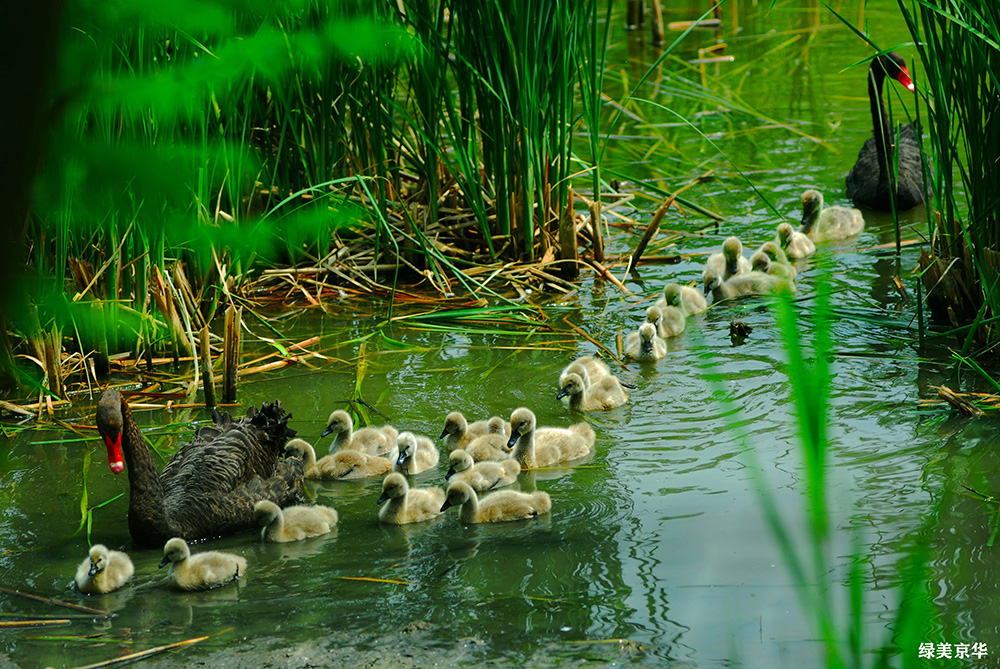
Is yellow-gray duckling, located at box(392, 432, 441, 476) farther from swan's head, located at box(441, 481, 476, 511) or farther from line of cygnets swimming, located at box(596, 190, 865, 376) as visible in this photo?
line of cygnets swimming, located at box(596, 190, 865, 376)

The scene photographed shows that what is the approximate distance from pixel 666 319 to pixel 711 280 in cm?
70

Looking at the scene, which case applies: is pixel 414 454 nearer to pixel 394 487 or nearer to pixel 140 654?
pixel 394 487

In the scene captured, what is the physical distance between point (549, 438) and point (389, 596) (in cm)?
141

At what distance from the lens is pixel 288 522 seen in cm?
443

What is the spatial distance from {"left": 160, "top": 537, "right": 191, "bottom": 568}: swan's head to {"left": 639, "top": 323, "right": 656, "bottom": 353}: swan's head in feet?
9.42

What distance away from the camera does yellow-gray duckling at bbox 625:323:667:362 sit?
5.95 metres

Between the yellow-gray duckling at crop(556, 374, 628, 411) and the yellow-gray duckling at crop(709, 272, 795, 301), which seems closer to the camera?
the yellow-gray duckling at crop(556, 374, 628, 411)

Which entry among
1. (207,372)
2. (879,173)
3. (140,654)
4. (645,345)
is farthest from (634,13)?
(140,654)

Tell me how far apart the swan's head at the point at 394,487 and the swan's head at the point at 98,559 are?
111 centimetres

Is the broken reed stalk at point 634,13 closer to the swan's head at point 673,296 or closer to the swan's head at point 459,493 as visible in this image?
the swan's head at point 673,296

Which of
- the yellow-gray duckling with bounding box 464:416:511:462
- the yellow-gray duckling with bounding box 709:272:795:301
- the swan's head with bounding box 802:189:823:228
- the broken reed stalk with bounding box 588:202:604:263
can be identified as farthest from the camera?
the swan's head with bounding box 802:189:823:228

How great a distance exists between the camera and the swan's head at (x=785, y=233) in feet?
24.2

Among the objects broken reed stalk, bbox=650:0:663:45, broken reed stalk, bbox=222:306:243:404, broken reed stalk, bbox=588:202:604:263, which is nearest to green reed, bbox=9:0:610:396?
broken reed stalk, bbox=588:202:604:263

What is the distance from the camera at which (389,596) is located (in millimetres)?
3863
